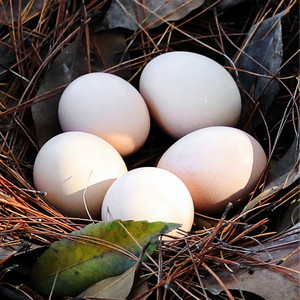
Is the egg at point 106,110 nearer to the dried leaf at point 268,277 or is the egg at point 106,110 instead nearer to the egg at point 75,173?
the egg at point 75,173

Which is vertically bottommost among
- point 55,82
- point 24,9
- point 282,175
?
point 282,175

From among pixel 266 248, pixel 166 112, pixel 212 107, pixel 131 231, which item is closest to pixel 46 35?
pixel 166 112

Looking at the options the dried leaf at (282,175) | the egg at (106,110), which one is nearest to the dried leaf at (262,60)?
the dried leaf at (282,175)

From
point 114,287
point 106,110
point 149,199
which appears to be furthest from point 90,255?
point 106,110

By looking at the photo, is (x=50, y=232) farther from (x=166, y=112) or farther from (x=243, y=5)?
(x=243, y=5)

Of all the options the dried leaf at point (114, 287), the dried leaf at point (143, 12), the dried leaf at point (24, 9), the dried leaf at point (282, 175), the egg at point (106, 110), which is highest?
the dried leaf at point (24, 9)

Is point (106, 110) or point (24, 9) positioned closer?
point (106, 110)

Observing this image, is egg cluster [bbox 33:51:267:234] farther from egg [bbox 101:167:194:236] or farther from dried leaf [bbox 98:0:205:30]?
dried leaf [bbox 98:0:205:30]

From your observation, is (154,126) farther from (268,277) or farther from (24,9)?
(268,277)

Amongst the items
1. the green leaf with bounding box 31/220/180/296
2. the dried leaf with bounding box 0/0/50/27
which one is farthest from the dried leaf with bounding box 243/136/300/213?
the dried leaf with bounding box 0/0/50/27
